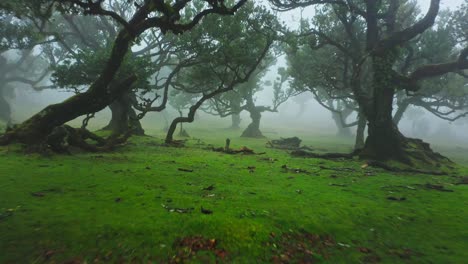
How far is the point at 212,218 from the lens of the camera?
5656 mm

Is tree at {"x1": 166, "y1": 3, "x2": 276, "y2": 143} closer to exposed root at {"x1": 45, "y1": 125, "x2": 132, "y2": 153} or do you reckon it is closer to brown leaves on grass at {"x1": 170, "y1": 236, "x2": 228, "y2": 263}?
exposed root at {"x1": 45, "y1": 125, "x2": 132, "y2": 153}

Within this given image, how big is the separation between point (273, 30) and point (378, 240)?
1855 centimetres

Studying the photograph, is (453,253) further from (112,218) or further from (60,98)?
(60,98)

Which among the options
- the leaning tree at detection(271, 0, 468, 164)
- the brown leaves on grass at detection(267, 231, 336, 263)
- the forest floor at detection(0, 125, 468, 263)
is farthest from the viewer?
the leaning tree at detection(271, 0, 468, 164)

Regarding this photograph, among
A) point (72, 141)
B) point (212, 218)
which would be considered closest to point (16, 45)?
point (72, 141)

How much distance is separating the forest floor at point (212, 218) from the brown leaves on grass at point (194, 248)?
2cm

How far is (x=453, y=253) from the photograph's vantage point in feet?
17.6

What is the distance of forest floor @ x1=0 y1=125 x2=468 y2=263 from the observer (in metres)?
4.65

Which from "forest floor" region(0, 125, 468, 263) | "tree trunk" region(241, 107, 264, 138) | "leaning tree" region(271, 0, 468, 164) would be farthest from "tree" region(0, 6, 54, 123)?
"tree trunk" region(241, 107, 264, 138)

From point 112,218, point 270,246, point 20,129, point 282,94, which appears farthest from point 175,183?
point 282,94

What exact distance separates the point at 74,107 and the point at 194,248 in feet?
40.5

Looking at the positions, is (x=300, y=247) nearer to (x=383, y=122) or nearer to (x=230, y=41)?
(x=383, y=122)

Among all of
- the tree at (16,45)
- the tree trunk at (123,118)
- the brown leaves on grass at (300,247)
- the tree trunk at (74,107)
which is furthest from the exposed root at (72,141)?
the brown leaves on grass at (300,247)

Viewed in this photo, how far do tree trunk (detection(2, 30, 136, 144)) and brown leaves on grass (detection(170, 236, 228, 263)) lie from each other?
10407 millimetres
